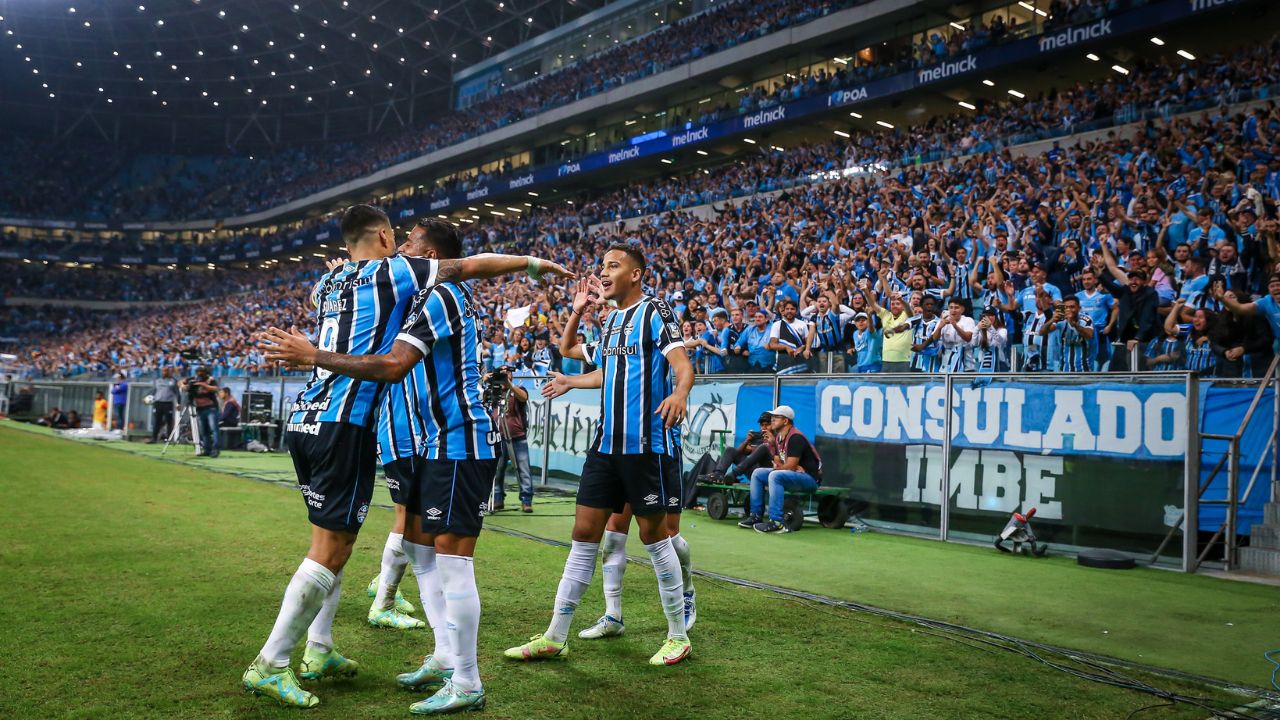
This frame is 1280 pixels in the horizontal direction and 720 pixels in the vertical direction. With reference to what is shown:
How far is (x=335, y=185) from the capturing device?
185 ft

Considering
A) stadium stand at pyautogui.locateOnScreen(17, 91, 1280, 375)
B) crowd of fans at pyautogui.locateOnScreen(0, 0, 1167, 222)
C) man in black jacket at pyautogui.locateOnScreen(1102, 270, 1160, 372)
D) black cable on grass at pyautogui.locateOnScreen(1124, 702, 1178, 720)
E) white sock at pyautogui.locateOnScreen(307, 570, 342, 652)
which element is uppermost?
→ crowd of fans at pyautogui.locateOnScreen(0, 0, 1167, 222)

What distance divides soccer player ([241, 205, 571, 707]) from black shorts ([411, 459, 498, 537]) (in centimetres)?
29

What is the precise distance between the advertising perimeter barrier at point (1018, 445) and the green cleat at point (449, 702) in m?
7.63

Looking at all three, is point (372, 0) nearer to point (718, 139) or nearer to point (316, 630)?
point (718, 139)

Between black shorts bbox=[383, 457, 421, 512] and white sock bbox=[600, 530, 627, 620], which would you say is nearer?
black shorts bbox=[383, 457, 421, 512]

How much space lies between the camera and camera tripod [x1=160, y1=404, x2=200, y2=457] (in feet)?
63.2

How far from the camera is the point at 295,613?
3785 mm

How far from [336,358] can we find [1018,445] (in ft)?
27.4

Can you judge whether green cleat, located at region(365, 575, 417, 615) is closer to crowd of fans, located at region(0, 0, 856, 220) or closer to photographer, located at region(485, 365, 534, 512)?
photographer, located at region(485, 365, 534, 512)

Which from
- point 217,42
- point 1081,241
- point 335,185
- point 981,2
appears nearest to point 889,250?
point 1081,241

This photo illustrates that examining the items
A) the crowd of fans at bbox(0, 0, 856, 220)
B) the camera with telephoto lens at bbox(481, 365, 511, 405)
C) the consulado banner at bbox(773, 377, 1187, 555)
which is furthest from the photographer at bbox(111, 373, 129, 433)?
the crowd of fans at bbox(0, 0, 856, 220)

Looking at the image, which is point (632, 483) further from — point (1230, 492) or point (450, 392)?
point (1230, 492)

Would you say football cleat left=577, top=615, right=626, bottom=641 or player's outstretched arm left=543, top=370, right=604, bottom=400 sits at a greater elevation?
player's outstretched arm left=543, top=370, right=604, bottom=400

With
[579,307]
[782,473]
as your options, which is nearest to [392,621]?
[579,307]
